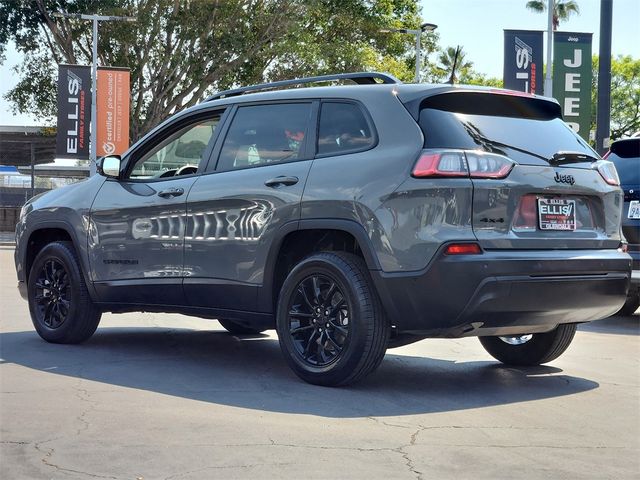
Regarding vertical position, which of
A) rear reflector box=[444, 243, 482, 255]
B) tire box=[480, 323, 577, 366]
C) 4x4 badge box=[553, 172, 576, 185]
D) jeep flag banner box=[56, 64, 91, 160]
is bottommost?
tire box=[480, 323, 577, 366]

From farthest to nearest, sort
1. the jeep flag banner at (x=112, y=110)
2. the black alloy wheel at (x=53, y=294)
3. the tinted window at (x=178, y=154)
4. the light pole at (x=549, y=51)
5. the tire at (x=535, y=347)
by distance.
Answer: the jeep flag banner at (x=112, y=110)
the light pole at (x=549, y=51)
the black alloy wheel at (x=53, y=294)
the tinted window at (x=178, y=154)
the tire at (x=535, y=347)

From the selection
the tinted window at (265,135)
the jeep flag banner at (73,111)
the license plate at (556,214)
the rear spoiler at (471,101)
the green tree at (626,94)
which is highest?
the green tree at (626,94)

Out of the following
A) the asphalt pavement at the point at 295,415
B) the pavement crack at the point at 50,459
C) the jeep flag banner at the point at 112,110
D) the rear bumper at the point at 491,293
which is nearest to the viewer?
the pavement crack at the point at 50,459

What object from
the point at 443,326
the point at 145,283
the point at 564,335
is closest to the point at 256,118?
the point at 145,283

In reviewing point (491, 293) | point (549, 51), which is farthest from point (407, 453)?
point (549, 51)

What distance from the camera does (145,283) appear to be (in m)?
7.39

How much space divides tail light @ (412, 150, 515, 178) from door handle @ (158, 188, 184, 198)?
200cm

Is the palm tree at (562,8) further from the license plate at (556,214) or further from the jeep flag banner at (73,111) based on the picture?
the license plate at (556,214)

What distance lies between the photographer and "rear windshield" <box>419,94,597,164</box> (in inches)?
235

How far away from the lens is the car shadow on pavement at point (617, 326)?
33.6 ft

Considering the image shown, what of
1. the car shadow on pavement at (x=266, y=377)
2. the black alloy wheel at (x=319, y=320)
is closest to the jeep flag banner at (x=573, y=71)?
the car shadow on pavement at (x=266, y=377)

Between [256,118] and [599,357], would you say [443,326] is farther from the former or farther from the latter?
[599,357]

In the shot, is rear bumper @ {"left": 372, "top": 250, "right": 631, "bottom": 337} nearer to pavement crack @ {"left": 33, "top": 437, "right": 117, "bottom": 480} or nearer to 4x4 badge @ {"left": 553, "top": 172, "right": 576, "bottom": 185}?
4x4 badge @ {"left": 553, "top": 172, "right": 576, "bottom": 185}

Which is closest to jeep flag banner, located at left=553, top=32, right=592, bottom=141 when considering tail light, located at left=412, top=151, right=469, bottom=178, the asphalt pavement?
the asphalt pavement
